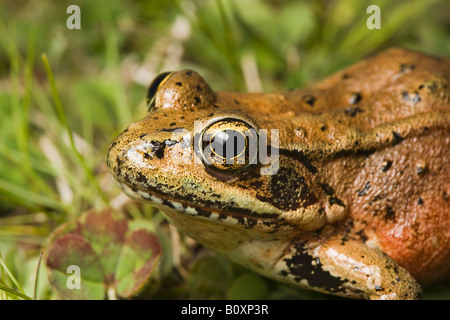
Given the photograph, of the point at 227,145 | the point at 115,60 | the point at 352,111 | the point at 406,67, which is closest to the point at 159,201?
the point at 227,145

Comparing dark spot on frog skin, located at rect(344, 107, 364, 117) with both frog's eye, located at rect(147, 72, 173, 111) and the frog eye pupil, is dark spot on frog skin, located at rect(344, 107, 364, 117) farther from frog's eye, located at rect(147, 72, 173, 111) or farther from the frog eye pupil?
frog's eye, located at rect(147, 72, 173, 111)

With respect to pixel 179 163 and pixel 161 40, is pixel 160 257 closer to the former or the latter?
pixel 179 163

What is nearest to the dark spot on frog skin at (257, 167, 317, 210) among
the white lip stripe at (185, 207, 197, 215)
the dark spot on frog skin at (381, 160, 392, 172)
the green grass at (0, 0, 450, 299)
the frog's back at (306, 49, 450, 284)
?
the frog's back at (306, 49, 450, 284)

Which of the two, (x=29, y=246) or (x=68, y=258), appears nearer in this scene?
(x=68, y=258)

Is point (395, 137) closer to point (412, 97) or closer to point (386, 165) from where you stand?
point (386, 165)

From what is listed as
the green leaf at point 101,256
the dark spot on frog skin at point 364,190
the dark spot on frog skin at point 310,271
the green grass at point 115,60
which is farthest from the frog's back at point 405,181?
the green grass at point 115,60
